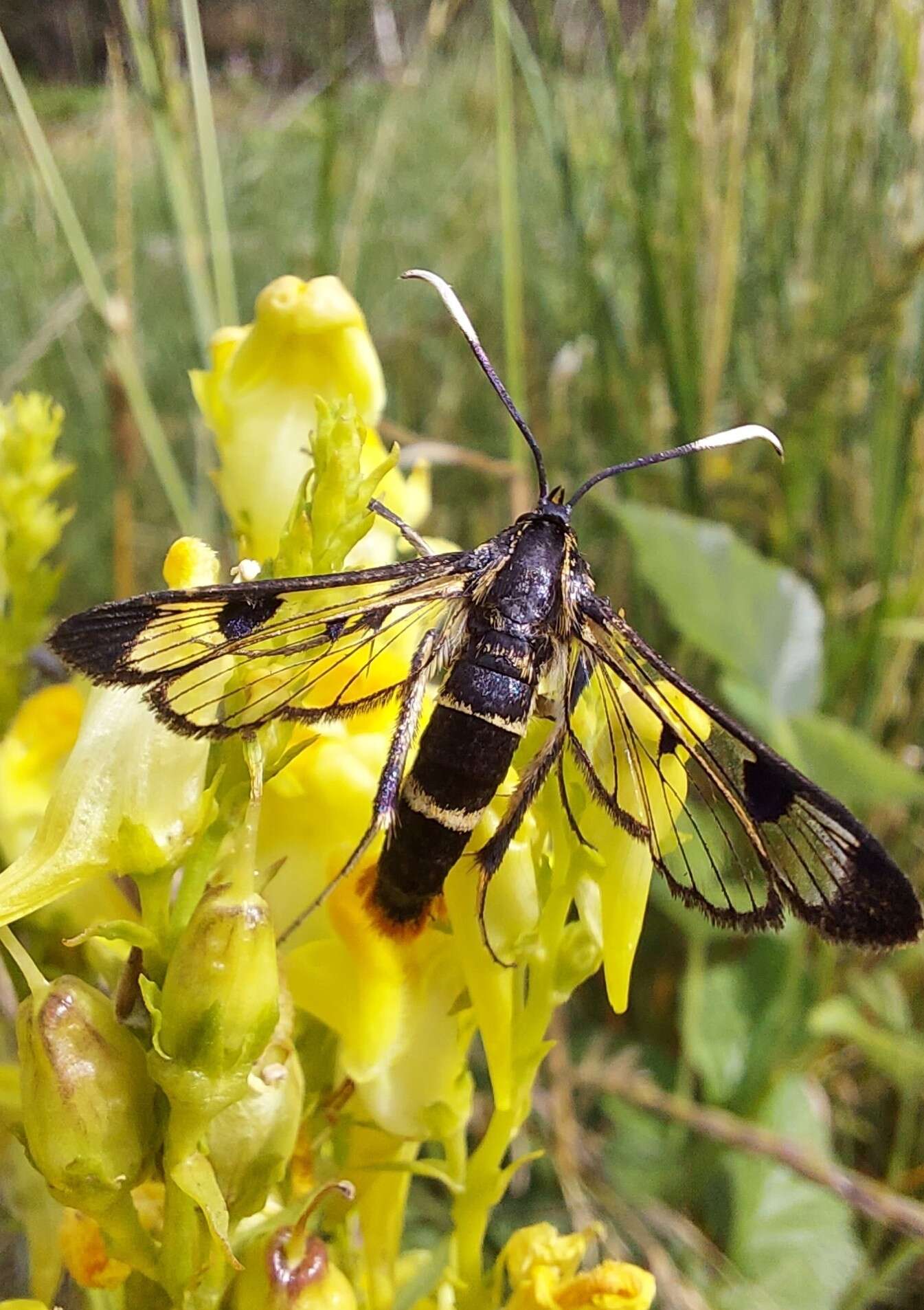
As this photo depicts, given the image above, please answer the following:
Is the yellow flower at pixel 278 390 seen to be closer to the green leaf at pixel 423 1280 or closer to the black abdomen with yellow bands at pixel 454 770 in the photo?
the black abdomen with yellow bands at pixel 454 770

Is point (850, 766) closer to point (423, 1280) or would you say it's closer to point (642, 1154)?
point (642, 1154)

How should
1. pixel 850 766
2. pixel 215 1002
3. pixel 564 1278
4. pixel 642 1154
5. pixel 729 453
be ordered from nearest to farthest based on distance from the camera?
1. pixel 215 1002
2. pixel 564 1278
3. pixel 850 766
4. pixel 642 1154
5. pixel 729 453

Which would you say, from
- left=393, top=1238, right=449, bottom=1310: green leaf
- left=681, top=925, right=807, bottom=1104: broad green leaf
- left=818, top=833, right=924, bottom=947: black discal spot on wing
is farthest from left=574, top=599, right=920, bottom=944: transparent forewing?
left=681, top=925, right=807, bottom=1104: broad green leaf

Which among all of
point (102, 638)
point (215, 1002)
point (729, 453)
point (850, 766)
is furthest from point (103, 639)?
point (729, 453)

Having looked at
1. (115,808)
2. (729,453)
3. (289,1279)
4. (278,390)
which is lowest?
(289,1279)

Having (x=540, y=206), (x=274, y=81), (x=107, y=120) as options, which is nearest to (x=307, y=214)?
(x=274, y=81)

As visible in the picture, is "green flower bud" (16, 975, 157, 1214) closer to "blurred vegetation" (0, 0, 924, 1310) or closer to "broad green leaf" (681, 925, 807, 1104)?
"blurred vegetation" (0, 0, 924, 1310)
